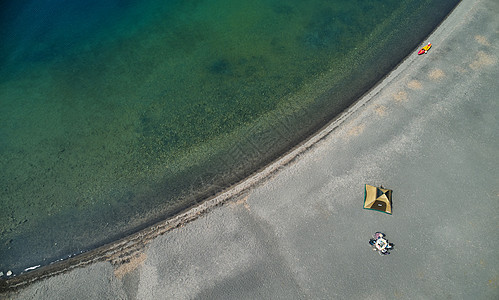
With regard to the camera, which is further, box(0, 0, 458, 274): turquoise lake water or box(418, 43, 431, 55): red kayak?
box(418, 43, 431, 55): red kayak

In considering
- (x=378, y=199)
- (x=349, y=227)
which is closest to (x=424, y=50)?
(x=378, y=199)

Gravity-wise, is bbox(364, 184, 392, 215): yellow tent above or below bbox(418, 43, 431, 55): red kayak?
below

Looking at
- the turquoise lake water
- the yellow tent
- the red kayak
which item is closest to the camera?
the yellow tent

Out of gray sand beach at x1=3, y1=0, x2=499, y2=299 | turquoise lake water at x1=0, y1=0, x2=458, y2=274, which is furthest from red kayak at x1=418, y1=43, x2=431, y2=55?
gray sand beach at x1=3, y1=0, x2=499, y2=299

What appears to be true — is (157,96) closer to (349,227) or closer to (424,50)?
(349,227)

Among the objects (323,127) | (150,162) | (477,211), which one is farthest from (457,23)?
(150,162)

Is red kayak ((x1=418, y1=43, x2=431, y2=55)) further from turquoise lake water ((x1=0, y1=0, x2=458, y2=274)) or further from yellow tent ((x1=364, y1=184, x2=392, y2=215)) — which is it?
yellow tent ((x1=364, y1=184, x2=392, y2=215))

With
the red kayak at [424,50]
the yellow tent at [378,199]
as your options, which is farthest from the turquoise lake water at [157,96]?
the yellow tent at [378,199]

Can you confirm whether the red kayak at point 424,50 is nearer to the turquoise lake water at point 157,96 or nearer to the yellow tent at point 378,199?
the turquoise lake water at point 157,96
